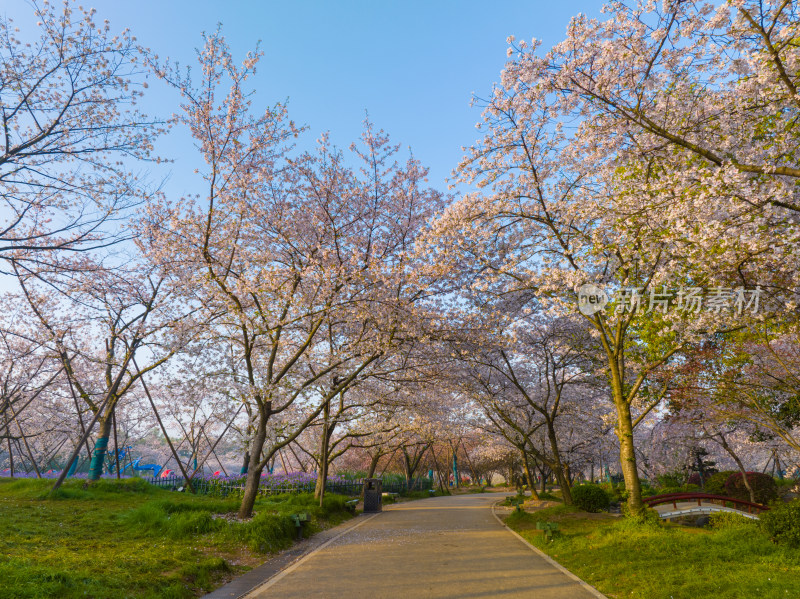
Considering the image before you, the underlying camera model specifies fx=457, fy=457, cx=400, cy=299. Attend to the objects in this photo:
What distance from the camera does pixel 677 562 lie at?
26.1 ft

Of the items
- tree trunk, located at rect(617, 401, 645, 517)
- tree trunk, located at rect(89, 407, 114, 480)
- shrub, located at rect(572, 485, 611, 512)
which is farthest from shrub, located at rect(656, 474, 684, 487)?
tree trunk, located at rect(89, 407, 114, 480)

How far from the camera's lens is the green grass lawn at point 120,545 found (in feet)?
19.1

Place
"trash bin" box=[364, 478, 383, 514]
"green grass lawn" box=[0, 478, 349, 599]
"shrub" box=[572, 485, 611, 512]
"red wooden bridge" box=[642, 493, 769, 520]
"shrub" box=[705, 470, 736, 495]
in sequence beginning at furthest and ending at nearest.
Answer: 1. "shrub" box=[705, 470, 736, 495]
2. "trash bin" box=[364, 478, 383, 514]
3. "shrub" box=[572, 485, 611, 512]
4. "red wooden bridge" box=[642, 493, 769, 520]
5. "green grass lawn" box=[0, 478, 349, 599]

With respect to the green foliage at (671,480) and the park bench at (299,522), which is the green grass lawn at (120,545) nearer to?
the park bench at (299,522)

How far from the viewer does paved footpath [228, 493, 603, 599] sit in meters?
6.95

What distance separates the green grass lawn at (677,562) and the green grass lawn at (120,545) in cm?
653

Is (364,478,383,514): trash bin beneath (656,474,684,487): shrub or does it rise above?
above

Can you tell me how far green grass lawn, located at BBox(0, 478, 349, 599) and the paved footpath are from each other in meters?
1.16

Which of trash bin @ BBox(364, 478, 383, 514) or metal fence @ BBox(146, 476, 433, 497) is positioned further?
metal fence @ BBox(146, 476, 433, 497)

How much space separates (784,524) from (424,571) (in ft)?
22.1

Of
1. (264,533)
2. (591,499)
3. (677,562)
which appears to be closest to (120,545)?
(264,533)
